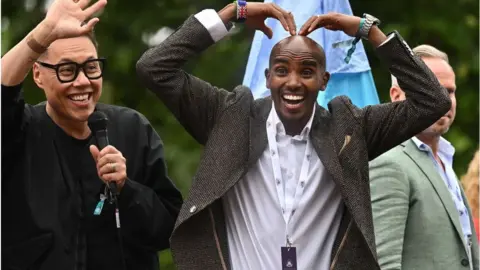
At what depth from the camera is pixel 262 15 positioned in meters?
7.03

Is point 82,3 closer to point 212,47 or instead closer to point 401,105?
point 401,105

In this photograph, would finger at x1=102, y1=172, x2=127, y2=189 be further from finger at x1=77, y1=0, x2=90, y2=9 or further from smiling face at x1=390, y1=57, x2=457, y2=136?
smiling face at x1=390, y1=57, x2=457, y2=136

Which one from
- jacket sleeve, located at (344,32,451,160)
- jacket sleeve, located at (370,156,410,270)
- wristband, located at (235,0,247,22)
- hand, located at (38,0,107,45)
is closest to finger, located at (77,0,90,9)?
hand, located at (38,0,107,45)

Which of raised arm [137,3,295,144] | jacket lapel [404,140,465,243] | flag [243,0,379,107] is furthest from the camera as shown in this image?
flag [243,0,379,107]

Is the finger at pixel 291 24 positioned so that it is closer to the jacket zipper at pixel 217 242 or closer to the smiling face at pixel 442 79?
the jacket zipper at pixel 217 242

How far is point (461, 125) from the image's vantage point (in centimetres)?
1402

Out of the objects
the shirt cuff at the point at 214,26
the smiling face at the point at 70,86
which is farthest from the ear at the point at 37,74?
the shirt cuff at the point at 214,26

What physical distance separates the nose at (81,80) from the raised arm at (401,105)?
95cm

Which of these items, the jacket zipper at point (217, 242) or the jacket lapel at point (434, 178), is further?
the jacket lapel at point (434, 178)

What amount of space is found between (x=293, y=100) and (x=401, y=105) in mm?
464

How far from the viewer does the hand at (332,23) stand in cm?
696

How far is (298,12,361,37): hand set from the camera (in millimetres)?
6961

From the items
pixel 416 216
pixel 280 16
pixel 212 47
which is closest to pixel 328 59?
pixel 416 216

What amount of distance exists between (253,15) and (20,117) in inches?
41.7
